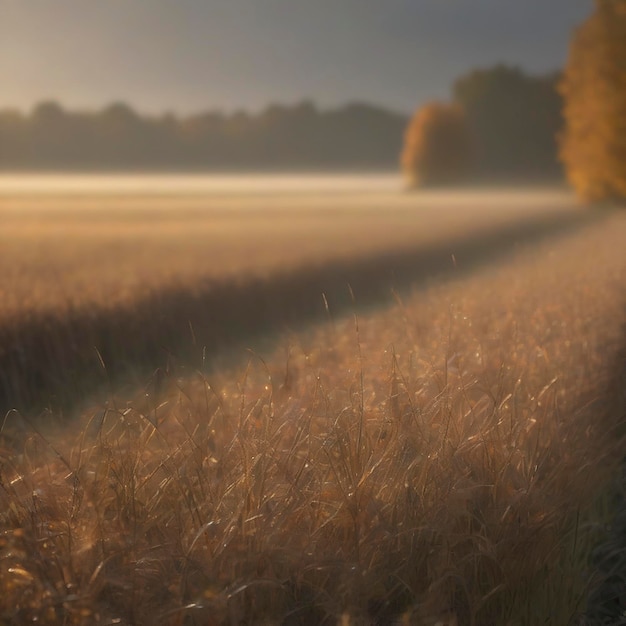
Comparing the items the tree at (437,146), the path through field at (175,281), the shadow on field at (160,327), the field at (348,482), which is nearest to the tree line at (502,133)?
the tree at (437,146)

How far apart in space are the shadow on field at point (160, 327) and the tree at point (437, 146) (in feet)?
116

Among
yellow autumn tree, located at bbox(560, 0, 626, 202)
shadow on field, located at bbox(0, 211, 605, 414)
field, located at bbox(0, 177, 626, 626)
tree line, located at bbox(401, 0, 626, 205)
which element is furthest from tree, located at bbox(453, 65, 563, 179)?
field, located at bbox(0, 177, 626, 626)

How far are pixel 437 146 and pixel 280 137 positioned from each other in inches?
654

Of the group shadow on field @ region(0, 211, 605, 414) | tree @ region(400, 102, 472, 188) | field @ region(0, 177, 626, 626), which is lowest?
shadow on field @ region(0, 211, 605, 414)

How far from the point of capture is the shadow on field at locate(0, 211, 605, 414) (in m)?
6.42

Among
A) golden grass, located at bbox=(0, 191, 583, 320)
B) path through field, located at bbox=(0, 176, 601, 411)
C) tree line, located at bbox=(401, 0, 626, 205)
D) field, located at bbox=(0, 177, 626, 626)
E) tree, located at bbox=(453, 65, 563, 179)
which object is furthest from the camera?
tree, located at bbox=(453, 65, 563, 179)

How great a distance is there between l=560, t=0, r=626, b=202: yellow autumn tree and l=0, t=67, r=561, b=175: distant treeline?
22.7m

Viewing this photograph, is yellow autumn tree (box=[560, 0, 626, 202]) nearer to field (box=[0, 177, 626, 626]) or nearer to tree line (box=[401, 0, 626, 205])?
tree line (box=[401, 0, 626, 205])

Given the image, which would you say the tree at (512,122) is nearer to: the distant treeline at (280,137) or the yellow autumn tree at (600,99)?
the distant treeline at (280,137)

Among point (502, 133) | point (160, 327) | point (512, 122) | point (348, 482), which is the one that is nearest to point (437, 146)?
point (502, 133)

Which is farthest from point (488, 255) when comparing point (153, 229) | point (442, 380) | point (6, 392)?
point (442, 380)

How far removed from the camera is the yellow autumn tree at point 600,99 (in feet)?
78.9

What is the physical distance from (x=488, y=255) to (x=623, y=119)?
39.3ft

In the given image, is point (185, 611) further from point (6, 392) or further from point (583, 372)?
point (6, 392)
